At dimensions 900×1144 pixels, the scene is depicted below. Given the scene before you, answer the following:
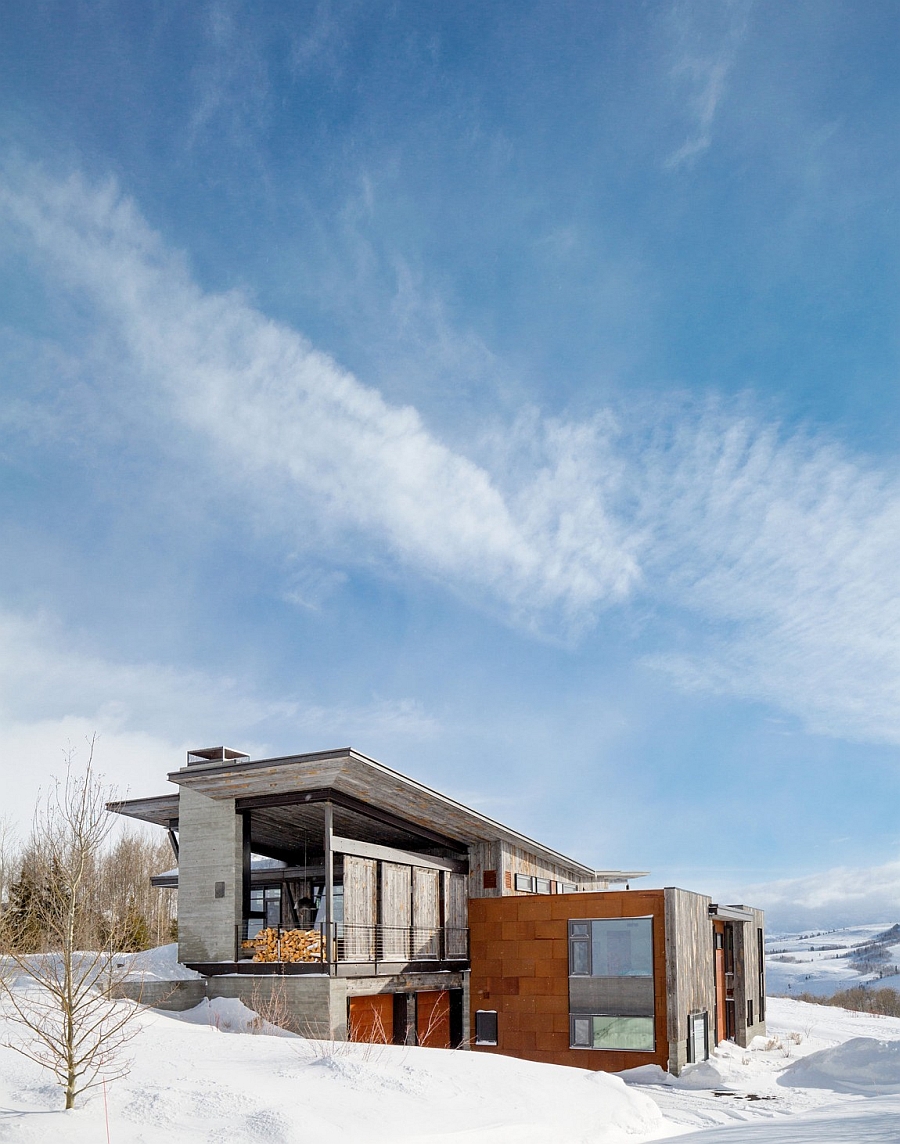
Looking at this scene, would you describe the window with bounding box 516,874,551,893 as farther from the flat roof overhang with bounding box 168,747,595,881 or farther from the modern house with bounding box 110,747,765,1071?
the flat roof overhang with bounding box 168,747,595,881

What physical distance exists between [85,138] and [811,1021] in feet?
133

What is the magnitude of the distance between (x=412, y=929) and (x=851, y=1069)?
9.71m

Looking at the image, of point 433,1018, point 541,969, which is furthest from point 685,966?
point 433,1018

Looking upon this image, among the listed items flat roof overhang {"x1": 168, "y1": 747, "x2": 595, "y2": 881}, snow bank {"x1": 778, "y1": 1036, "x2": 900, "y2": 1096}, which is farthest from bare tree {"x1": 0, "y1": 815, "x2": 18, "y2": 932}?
snow bank {"x1": 778, "y1": 1036, "x2": 900, "y2": 1096}

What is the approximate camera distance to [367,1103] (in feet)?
40.2

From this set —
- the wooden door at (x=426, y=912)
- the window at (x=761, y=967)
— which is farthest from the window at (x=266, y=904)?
the window at (x=761, y=967)

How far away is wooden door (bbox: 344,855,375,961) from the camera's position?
20719 millimetres

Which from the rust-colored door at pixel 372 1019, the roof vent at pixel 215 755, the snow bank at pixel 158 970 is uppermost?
the roof vent at pixel 215 755

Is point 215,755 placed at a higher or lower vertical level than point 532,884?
higher

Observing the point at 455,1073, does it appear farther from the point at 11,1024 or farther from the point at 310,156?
the point at 310,156

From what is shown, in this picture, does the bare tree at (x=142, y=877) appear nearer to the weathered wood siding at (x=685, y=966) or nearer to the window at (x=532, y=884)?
the window at (x=532, y=884)

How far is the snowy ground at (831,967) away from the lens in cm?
9288

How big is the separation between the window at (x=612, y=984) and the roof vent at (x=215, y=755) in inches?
341

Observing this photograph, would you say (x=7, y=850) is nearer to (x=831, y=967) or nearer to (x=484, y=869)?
(x=484, y=869)
